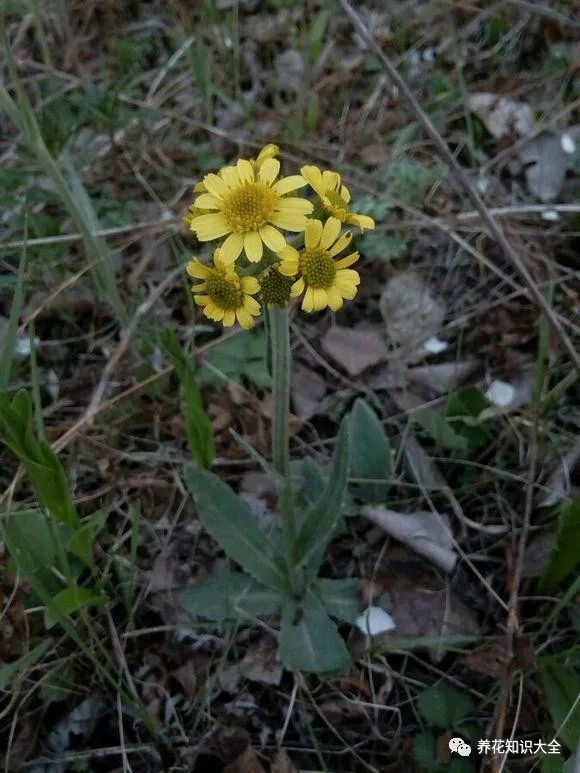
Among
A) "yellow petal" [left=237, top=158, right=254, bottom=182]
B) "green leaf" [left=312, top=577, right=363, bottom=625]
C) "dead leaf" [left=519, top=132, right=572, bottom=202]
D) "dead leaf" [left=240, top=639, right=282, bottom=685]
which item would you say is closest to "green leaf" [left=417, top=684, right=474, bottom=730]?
"green leaf" [left=312, top=577, right=363, bottom=625]

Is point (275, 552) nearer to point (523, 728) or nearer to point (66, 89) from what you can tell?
point (523, 728)

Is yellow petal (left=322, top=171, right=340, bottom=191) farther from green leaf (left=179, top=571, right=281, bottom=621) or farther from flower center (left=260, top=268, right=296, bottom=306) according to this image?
green leaf (left=179, top=571, right=281, bottom=621)

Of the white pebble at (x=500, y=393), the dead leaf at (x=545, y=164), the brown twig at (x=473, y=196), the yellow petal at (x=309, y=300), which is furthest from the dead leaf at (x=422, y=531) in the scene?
the dead leaf at (x=545, y=164)

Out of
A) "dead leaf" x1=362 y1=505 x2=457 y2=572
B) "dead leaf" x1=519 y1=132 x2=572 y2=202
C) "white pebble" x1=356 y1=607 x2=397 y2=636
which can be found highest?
"dead leaf" x1=519 y1=132 x2=572 y2=202

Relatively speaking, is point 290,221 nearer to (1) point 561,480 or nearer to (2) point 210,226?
(2) point 210,226

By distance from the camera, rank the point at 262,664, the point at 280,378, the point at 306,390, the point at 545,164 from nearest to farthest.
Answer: the point at 280,378 → the point at 262,664 → the point at 306,390 → the point at 545,164

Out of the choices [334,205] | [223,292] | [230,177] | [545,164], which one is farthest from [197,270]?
[545,164]

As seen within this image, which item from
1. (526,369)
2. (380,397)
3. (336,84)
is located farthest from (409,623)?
(336,84)
